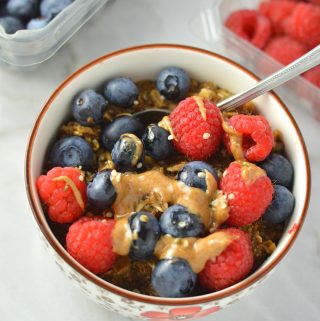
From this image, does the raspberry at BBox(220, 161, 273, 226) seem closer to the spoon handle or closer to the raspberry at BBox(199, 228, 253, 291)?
the raspberry at BBox(199, 228, 253, 291)

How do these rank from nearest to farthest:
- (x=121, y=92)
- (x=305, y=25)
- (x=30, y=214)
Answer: (x=121, y=92), (x=30, y=214), (x=305, y=25)

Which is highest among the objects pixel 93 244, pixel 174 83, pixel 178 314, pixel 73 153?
pixel 174 83

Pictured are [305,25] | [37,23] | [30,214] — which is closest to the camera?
[30,214]

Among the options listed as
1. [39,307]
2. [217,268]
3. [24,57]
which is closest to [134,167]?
[217,268]

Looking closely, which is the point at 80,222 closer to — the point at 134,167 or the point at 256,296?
the point at 134,167

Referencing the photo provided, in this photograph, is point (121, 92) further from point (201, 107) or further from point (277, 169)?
point (277, 169)

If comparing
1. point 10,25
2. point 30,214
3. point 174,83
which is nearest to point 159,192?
point 174,83

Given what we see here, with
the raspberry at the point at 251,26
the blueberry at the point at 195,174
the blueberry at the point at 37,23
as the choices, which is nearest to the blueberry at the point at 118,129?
the blueberry at the point at 195,174
